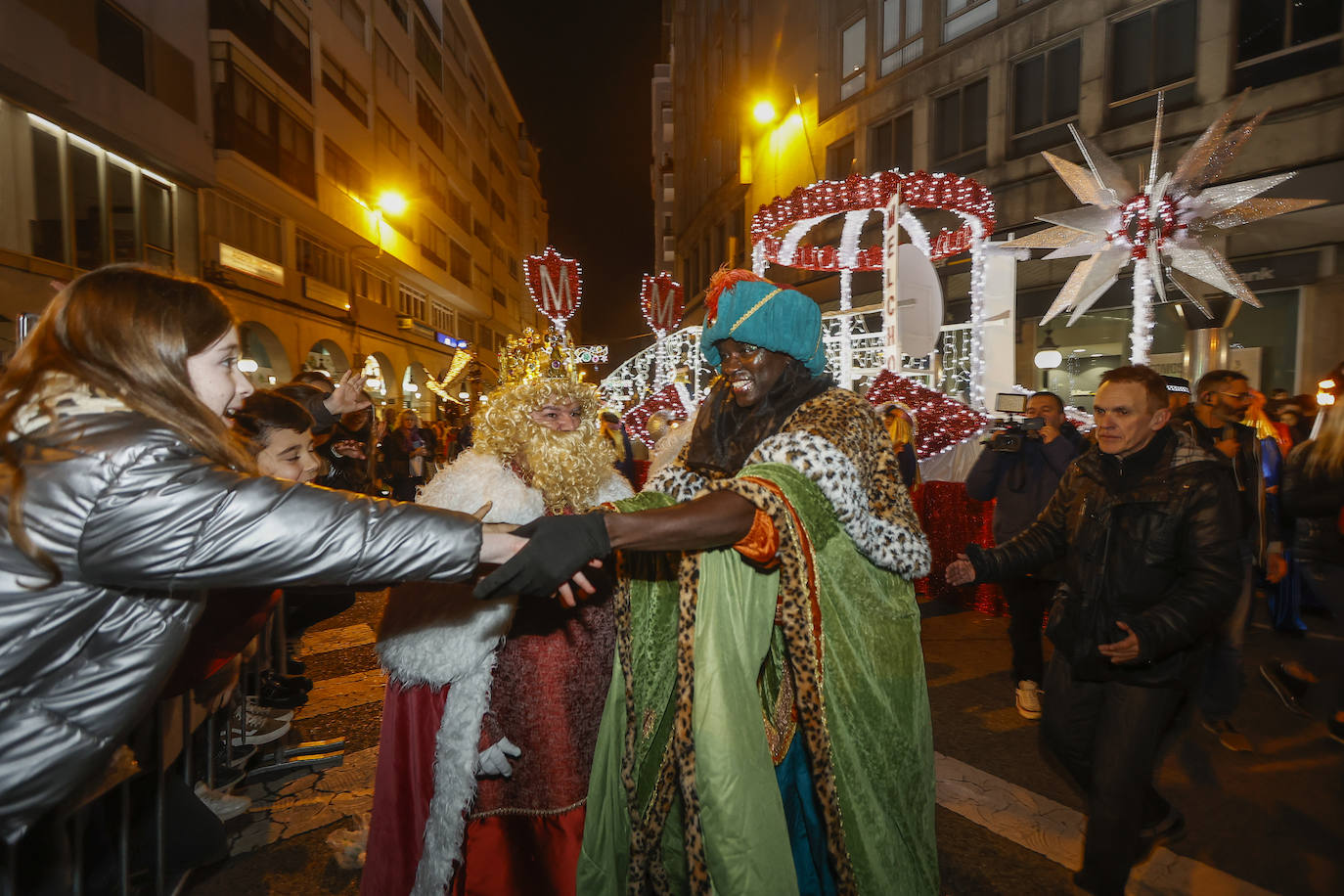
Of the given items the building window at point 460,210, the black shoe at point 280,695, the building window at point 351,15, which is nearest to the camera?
the black shoe at point 280,695

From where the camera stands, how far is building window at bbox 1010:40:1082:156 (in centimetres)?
1407

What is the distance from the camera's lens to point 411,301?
31750 mm

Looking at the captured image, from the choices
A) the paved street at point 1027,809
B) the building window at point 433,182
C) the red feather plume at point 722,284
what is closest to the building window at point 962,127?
the paved street at point 1027,809

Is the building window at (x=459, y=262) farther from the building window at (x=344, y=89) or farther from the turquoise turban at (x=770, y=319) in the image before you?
the turquoise turban at (x=770, y=319)

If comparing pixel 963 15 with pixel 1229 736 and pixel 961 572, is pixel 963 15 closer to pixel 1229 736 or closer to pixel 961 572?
pixel 1229 736

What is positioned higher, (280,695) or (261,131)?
(261,131)

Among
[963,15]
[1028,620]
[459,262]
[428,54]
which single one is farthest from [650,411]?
[459,262]

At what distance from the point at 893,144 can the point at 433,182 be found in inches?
896

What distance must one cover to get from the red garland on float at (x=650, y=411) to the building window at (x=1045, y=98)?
9.69 m

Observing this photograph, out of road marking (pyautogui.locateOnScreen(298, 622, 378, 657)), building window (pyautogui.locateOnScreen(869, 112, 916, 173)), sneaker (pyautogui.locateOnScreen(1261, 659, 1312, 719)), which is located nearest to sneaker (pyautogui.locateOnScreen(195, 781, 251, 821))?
road marking (pyautogui.locateOnScreen(298, 622, 378, 657))

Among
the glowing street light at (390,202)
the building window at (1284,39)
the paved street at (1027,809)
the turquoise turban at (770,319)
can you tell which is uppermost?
the glowing street light at (390,202)

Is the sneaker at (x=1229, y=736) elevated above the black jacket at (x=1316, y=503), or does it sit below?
below

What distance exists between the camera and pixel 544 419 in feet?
9.99

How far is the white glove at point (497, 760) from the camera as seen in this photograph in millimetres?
2311
